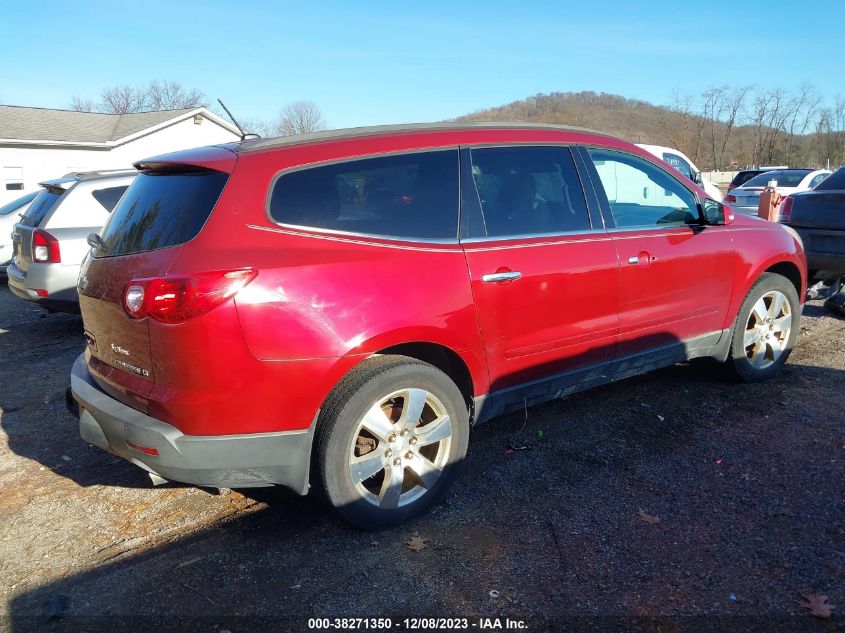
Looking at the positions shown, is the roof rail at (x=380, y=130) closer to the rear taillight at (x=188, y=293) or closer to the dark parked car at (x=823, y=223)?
the rear taillight at (x=188, y=293)

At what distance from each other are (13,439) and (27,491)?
0.92 meters

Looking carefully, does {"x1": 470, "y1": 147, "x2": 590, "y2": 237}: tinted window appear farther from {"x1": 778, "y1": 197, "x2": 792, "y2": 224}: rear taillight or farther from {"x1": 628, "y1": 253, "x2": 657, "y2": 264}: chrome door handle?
Answer: {"x1": 778, "y1": 197, "x2": 792, "y2": 224}: rear taillight

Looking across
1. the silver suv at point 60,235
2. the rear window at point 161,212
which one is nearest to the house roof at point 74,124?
the silver suv at point 60,235

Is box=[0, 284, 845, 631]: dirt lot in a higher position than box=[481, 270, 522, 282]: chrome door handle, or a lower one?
lower

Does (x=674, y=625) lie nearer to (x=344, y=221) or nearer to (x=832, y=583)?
(x=832, y=583)

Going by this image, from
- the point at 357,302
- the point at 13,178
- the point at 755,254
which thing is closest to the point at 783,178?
the point at 755,254

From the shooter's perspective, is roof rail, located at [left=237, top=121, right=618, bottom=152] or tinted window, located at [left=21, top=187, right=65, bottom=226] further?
tinted window, located at [left=21, top=187, right=65, bottom=226]

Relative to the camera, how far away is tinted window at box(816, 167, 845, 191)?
294 inches

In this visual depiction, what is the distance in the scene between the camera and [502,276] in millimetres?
3559

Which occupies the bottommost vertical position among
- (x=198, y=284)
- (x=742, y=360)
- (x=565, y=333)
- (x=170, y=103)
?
(x=742, y=360)

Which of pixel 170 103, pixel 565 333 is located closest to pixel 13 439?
pixel 565 333

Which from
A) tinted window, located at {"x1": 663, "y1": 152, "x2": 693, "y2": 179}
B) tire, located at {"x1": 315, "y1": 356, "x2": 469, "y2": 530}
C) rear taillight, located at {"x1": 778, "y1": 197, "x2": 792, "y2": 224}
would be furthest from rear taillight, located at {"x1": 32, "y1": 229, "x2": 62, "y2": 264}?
tinted window, located at {"x1": 663, "y1": 152, "x2": 693, "y2": 179}

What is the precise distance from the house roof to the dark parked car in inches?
1002

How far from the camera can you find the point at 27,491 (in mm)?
3902
